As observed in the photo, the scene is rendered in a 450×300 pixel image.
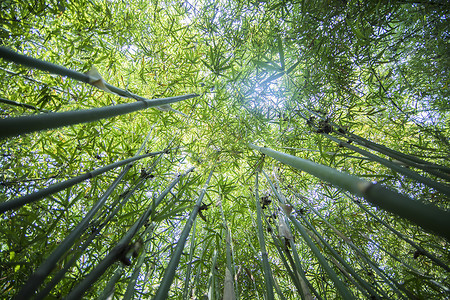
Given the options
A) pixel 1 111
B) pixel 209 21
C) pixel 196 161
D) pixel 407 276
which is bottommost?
pixel 407 276

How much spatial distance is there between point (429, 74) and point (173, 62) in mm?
2737

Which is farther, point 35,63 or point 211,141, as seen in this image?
point 211,141

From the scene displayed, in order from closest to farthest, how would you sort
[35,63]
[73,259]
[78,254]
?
[35,63] < [73,259] < [78,254]

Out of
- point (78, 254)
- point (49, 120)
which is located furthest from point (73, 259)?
point (49, 120)

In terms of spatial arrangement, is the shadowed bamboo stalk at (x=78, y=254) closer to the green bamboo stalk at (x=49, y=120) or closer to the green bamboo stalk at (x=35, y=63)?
the green bamboo stalk at (x=49, y=120)

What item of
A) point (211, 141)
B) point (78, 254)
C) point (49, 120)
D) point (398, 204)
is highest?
point (211, 141)

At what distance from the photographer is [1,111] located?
1660mm

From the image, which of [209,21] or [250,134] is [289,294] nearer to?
[250,134]

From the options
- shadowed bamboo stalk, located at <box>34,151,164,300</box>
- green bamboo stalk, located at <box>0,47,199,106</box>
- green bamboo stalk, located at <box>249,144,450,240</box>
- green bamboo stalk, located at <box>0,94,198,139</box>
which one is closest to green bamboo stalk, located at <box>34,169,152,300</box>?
shadowed bamboo stalk, located at <box>34,151,164,300</box>

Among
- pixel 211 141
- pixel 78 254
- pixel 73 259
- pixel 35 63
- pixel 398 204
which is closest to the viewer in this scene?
pixel 398 204

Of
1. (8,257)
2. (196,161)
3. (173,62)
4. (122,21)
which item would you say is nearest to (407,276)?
(196,161)

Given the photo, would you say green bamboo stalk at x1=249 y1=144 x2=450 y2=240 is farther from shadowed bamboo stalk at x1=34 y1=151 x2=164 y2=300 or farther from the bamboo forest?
shadowed bamboo stalk at x1=34 y1=151 x2=164 y2=300

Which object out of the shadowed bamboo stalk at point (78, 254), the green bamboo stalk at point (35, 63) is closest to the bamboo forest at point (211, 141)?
the shadowed bamboo stalk at point (78, 254)

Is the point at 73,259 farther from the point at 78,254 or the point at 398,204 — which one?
the point at 398,204
